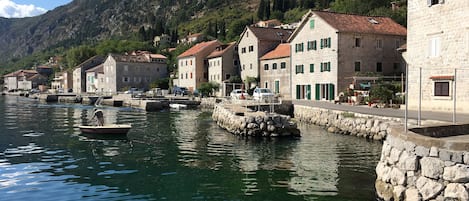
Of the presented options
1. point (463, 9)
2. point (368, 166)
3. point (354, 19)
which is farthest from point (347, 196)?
point (354, 19)

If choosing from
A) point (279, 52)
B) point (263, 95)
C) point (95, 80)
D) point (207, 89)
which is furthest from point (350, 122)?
point (95, 80)

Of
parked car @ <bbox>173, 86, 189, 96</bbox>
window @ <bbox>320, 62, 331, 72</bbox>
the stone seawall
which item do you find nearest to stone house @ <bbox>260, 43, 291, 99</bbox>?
window @ <bbox>320, 62, 331, 72</bbox>

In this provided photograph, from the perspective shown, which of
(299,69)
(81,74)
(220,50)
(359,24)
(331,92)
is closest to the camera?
(331,92)

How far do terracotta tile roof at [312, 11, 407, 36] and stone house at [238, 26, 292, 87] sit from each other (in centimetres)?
1998

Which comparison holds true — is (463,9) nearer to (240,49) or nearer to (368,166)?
(368,166)

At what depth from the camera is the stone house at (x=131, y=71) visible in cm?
10425

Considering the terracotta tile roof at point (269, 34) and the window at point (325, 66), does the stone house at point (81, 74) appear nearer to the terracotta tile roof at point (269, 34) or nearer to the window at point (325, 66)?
the terracotta tile roof at point (269, 34)

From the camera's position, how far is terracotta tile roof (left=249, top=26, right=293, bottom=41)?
7062 cm

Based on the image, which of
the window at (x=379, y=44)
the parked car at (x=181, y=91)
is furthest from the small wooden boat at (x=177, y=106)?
the window at (x=379, y=44)

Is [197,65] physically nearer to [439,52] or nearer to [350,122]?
[350,122]

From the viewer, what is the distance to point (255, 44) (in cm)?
7044

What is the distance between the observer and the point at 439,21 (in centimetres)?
3102

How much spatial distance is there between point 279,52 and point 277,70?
3.24m

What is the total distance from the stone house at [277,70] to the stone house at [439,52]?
25.9 meters
